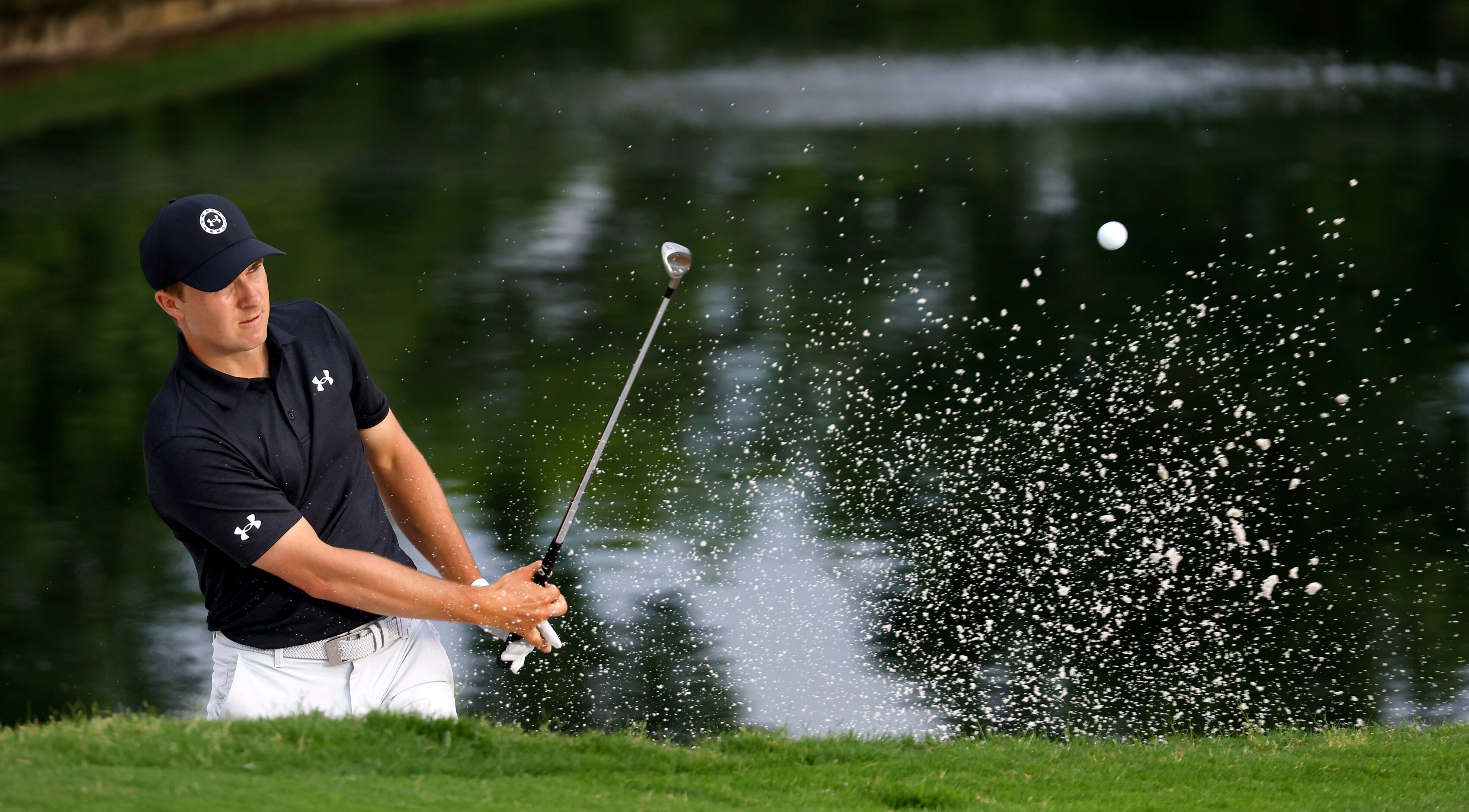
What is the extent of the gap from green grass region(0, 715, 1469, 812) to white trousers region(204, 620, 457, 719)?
40 millimetres

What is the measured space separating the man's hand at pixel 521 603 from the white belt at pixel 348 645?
0.24 metres

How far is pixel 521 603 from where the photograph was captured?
3213mm

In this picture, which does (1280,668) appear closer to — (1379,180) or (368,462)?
(368,462)

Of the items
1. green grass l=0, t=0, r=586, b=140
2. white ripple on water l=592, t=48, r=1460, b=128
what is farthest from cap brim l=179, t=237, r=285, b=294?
green grass l=0, t=0, r=586, b=140

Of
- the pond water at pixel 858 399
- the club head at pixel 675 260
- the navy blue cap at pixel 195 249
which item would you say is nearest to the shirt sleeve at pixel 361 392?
the navy blue cap at pixel 195 249

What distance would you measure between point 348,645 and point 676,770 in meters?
0.85

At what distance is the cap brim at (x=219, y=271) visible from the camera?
3.00 m

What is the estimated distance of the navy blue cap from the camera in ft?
9.86

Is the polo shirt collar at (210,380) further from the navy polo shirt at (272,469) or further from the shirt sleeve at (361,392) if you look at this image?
the shirt sleeve at (361,392)

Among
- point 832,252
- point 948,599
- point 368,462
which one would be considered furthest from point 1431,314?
point 368,462

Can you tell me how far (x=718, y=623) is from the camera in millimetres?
5230

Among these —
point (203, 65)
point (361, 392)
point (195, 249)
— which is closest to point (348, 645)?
point (361, 392)

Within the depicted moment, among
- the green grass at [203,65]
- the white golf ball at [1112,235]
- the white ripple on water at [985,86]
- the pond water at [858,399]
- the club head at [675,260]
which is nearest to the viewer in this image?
the club head at [675,260]

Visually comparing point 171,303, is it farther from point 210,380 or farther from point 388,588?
point 388,588
